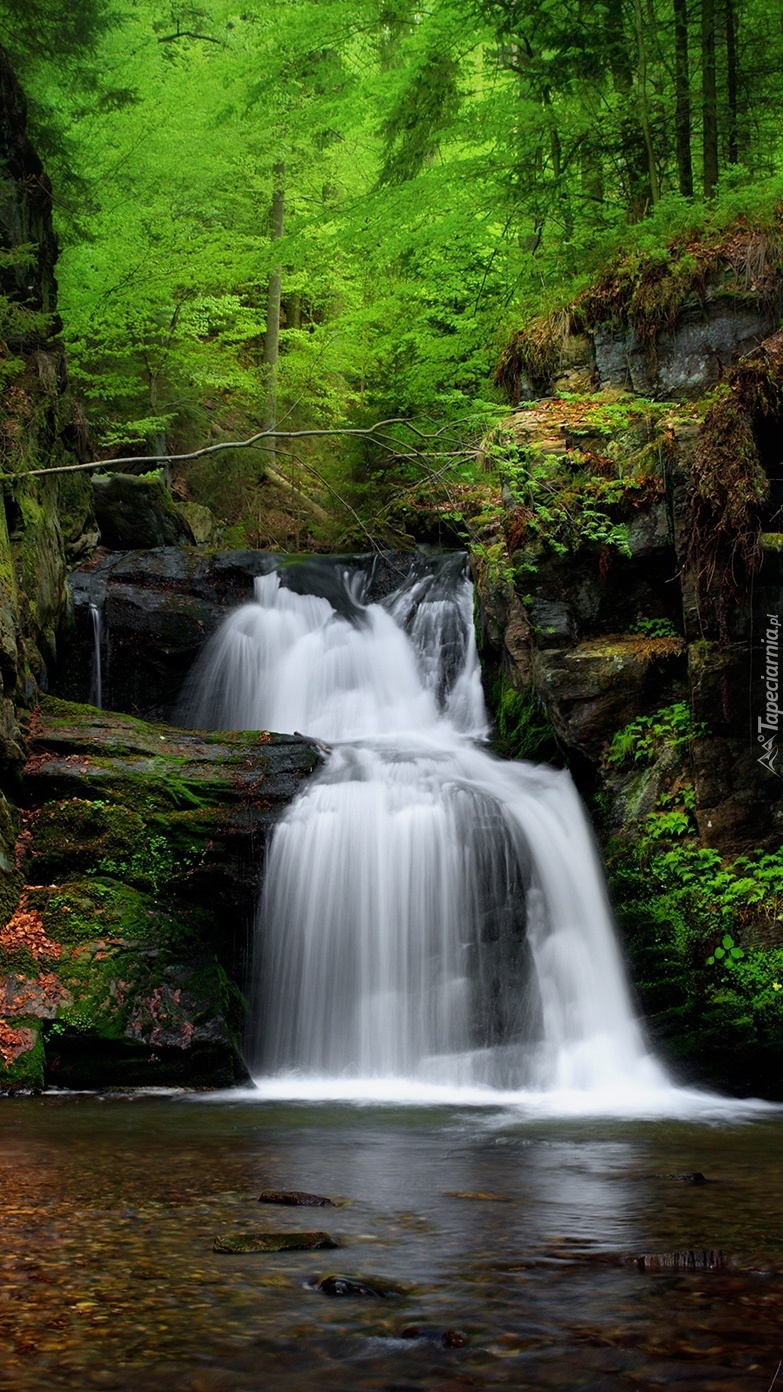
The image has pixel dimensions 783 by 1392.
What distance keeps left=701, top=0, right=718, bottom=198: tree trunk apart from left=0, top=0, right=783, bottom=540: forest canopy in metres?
0.03

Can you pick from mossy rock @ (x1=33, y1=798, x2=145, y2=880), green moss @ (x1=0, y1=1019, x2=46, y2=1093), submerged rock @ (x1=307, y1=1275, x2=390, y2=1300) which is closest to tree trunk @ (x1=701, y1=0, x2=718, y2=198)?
mossy rock @ (x1=33, y1=798, x2=145, y2=880)

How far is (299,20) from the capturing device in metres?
12.1

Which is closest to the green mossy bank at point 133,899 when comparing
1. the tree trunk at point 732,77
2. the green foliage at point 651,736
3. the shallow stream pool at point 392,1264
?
the shallow stream pool at point 392,1264

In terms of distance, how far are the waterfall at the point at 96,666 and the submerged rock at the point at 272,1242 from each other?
32.0 ft

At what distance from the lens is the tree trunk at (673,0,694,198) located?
10266 mm

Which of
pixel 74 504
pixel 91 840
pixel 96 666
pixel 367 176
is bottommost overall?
pixel 91 840

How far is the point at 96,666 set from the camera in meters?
12.7

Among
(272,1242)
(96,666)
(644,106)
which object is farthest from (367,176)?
(272,1242)

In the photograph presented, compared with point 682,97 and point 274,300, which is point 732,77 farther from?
point 274,300

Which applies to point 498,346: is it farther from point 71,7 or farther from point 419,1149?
point 419,1149

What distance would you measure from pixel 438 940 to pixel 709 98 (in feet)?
27.1

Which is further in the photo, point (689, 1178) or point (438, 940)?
point (438, 940)

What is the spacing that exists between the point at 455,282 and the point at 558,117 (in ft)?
11.8

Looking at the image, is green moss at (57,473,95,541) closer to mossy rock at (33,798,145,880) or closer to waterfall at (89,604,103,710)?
waterfall at (89,604,103,710)
